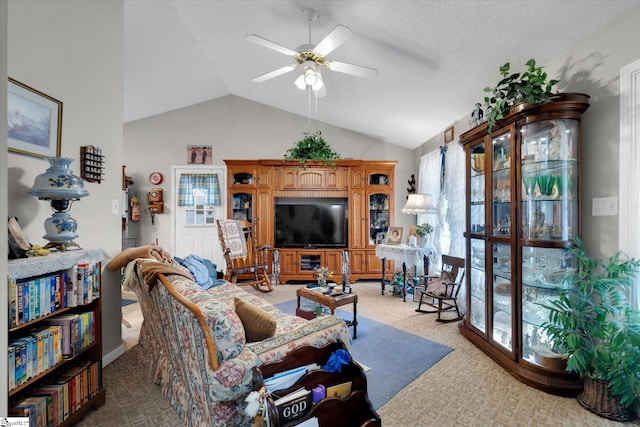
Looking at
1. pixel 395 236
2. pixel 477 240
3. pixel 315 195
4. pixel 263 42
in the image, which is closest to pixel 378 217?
pixel 395 236

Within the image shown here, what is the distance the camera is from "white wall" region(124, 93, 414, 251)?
5.59 metres

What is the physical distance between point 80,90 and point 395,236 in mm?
4086

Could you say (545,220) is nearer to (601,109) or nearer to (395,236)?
(601,109)

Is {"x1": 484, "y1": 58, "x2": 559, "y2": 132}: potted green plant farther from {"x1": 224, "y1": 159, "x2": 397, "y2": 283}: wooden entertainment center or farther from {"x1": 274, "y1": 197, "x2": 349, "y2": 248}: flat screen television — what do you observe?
{"x1": 274, "y1": 197, "x2": 349, "y2": 248}: flat screen television

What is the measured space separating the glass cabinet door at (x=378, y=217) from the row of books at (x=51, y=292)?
4.26m

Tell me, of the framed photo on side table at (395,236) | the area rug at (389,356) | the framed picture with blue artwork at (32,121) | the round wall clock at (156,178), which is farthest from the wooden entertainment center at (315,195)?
the framed picture with blue artwork at (32,121)

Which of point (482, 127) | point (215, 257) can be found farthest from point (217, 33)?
point (215, 257)

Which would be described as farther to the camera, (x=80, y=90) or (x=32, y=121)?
(x=80, y=90)

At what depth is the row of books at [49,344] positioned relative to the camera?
4.34 feet

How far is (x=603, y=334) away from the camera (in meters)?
1.76

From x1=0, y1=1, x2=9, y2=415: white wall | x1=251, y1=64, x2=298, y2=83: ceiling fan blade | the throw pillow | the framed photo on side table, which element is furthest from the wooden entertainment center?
x1=0, y1=1, x2=9, y2=415: white wall

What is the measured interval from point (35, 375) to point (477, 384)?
2683 millimetres

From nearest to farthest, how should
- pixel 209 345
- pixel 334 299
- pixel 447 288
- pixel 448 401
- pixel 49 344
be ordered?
pixel 209 345
pixel 49 344
pixel 448 401
pixel 334 299
pixel 447 288

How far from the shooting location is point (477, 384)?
2107mm
